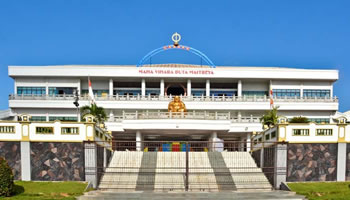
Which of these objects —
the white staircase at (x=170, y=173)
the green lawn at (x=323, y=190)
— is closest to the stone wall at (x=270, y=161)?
the green lawn at (x=323, y=190)

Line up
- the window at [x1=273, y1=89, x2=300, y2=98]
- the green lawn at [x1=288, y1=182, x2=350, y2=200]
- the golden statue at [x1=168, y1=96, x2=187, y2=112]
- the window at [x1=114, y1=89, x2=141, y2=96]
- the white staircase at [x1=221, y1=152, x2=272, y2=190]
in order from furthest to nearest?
1. the window at [x1=114, y1=89, x2=141, y2=96]
2. the window at [x1=273, y1=89, x2=300, y2=98]
3. the golden statue at [x1=168, y1=96, x2=187, y2=112]
4. the white staircase at [x1=221, y1=152, x2=272, y2=190]
5. the green lawn at [x1=288, y1=182, x2=350, y2=200]

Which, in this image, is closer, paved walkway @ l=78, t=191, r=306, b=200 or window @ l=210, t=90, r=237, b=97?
paved walkway @ l=78, t=191, r=306, b=200

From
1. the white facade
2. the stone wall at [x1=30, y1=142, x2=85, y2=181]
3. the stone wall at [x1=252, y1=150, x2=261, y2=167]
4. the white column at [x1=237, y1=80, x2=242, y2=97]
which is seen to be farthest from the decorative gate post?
the white column at [x1=237, y1=80, x2=242, y2=97]

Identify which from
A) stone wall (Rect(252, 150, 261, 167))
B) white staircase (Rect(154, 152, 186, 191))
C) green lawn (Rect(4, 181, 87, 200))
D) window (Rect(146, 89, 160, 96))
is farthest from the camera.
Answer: window (Rect(146, 89, 160, 96))

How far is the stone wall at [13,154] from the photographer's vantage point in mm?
21172

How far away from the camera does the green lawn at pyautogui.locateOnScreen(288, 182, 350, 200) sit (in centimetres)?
1808

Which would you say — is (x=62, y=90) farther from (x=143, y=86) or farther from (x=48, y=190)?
(x=48, y=190)

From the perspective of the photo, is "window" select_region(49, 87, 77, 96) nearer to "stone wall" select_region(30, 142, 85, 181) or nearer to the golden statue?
the golden statue

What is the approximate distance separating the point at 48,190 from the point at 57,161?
2.35 metres

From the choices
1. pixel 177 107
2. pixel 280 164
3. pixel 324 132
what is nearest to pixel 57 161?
pixel 280 164

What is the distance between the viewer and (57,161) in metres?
21.1

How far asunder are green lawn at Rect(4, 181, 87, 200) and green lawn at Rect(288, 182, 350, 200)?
12.6 metres

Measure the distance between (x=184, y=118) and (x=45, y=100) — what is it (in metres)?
22.0

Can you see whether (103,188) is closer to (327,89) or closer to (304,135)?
(304,135)
